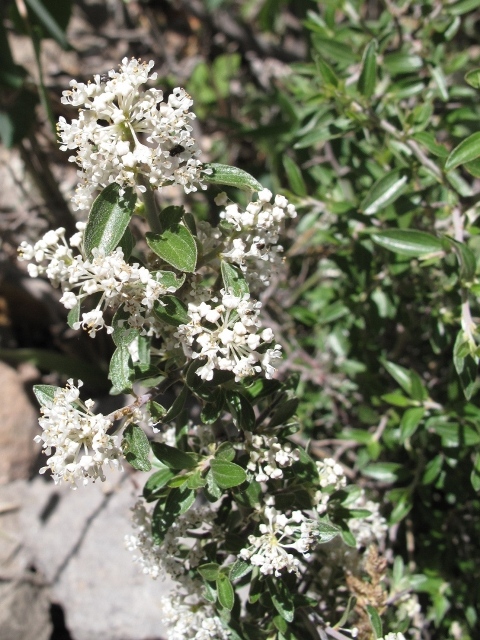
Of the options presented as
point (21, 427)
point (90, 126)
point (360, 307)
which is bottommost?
point (21, 427)

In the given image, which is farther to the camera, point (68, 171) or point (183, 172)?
point (68, 171)

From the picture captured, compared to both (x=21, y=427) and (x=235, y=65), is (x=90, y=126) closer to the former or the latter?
(x=21, y=427)

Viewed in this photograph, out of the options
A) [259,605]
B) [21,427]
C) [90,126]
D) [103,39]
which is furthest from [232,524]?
[103,39]

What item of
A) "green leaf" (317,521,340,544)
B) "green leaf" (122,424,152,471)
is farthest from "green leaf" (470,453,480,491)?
"green leaf" (122,424,152,471)

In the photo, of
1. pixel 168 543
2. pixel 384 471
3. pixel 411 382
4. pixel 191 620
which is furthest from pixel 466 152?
pixel 191 620

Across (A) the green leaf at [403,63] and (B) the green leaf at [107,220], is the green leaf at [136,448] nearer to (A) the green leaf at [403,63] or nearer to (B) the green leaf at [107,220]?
(B) the green leaf at [107,220]

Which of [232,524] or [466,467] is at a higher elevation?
[232,524]

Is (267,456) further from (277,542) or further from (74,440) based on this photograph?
(74,440)
